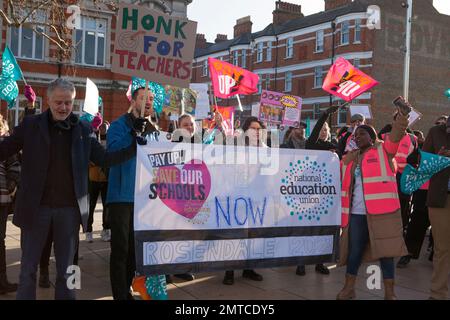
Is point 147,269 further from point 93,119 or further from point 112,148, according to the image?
point 93,119

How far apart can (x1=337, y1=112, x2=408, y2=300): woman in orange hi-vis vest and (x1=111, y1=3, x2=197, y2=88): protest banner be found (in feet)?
6.64

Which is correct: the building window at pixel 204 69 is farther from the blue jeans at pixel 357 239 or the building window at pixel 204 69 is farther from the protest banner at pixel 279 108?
the blue jeans at pixel 357 239

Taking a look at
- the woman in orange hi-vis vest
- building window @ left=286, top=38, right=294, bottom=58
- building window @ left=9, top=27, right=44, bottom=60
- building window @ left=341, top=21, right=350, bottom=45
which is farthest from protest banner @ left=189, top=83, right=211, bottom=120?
building window @ left=286, top=38, right=294, bottom=58

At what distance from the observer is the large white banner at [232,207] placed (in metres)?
4.99

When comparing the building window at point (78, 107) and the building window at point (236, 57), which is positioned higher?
the building window at point (236, 57)

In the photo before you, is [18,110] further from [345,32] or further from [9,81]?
[345,32]

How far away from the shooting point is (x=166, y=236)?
506 cm

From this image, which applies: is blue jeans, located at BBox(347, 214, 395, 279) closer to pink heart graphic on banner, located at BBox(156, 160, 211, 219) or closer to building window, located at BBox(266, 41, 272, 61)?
pink heart graphic on banner, located at BBox(156, 160, 211, 219)

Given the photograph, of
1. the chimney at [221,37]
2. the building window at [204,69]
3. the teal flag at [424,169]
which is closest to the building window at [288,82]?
the building window at [204,69]

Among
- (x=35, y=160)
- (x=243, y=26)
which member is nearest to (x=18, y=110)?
(x=35, y=160)

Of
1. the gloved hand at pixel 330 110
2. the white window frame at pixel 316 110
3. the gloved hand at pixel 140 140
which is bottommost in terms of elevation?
the gloved hand at pixel 140 140

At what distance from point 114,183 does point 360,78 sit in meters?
4.65

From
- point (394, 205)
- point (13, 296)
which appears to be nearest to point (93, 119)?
point (13, 296)

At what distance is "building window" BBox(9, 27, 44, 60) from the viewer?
23172 mm
